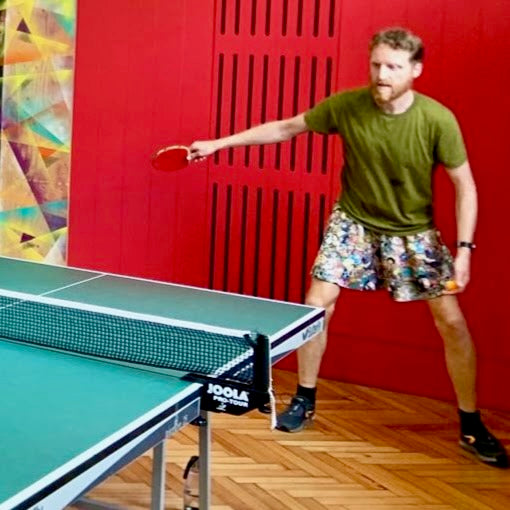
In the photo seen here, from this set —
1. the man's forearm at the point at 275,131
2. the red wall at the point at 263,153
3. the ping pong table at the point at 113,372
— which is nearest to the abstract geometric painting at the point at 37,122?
the red wall at the point at 263,153

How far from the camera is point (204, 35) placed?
481cm

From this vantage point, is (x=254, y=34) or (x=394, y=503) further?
(x=254, y=34)

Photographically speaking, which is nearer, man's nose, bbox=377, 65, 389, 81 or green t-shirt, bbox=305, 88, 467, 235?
man's nose, bbox=377, 65, 389, 81

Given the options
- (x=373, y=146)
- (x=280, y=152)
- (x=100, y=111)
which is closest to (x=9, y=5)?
(x=100, y=111)

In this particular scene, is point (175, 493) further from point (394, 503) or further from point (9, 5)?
point (9, 5)

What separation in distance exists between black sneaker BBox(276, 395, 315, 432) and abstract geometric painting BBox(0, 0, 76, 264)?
1760 mm

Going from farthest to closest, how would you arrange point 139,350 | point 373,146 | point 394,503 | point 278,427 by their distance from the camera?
Result: point 278,427 → point 373,146 → point 394,503 → point 139,350

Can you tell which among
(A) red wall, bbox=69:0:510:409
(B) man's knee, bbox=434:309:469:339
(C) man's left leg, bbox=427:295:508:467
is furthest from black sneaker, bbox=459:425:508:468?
(A) red wall, bbox=69:0:510:409

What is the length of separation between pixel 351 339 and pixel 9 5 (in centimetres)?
241

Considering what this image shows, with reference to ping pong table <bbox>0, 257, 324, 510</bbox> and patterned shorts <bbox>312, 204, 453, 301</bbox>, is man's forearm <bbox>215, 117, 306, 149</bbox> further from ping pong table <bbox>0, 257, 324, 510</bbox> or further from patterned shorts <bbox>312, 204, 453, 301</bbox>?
ping pong table <bbox>0, 257, 324, 510</bbox>

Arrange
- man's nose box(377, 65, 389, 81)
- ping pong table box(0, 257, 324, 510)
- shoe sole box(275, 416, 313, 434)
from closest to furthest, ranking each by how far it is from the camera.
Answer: ping pong table box(0, 257, 324, 510) < man's nose box(377, 65, 389, 81) < shoe sole box(275, 416, 313, 434)

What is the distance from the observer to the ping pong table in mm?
1904

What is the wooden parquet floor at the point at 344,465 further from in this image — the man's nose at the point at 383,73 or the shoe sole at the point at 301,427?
the man's nose at the point at 383,73

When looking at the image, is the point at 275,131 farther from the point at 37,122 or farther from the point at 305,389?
the point at 37,122
